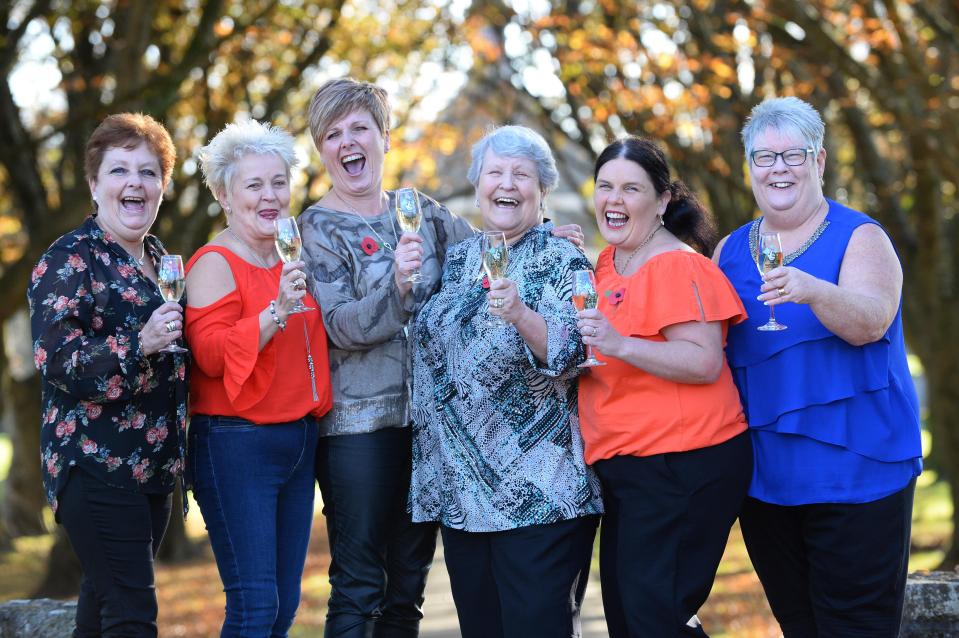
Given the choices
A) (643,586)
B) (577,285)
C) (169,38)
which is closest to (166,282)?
(577,285)

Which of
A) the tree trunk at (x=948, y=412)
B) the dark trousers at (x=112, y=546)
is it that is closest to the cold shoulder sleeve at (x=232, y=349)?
the dark trousers at (x=112, y=546)

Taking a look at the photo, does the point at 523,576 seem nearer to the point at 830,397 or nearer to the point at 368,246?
the point at 830,397

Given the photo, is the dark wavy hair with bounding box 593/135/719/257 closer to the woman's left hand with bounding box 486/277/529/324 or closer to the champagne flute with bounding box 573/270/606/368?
the champagne flute with bounding box 573/270/606/368

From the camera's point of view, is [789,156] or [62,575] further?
[62,575]

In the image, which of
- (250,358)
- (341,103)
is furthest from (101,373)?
(341,103)

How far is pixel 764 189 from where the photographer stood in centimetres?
408

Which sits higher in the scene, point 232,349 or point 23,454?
point 232,349

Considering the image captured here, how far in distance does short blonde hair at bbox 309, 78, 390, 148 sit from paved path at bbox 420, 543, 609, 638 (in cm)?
337

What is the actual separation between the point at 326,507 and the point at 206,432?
61cm

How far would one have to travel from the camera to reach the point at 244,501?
423 cm

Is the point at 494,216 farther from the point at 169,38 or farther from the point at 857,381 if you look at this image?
the point at 169,38

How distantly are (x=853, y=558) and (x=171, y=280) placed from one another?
2.53 m

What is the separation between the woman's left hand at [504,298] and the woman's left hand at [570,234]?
542 mm

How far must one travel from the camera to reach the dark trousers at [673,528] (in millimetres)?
3963
